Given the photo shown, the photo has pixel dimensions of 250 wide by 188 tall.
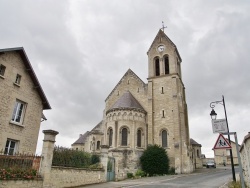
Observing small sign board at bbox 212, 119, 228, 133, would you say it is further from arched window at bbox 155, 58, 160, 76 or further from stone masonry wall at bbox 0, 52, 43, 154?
arched window at bbox 155, 58, 160, 76

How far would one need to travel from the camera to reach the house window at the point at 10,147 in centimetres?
1563

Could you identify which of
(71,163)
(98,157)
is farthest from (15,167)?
(98,157)

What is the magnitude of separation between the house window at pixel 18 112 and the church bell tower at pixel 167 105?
17.7m

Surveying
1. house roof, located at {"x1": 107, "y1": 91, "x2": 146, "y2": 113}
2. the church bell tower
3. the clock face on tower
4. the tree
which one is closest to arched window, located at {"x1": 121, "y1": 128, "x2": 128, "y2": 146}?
the tree

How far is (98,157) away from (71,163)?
219 inches

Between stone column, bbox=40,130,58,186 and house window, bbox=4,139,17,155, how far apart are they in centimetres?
510

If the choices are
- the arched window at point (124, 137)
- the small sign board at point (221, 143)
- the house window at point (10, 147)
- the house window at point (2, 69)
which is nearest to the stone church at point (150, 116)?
the arched window at point (124, 137)

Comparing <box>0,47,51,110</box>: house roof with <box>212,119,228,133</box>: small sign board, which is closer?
<box>212,119,228,133</box>: small sign board

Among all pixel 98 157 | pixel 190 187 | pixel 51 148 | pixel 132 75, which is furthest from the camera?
pixel 132 75

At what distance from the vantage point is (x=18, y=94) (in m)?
16.8

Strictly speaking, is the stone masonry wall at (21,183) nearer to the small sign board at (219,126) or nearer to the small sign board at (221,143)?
the small sign board at (221,143)

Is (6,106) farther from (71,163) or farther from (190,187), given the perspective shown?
(190,187)

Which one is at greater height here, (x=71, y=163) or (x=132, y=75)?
(x=132, y=75)

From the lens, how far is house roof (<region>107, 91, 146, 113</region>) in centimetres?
2955
